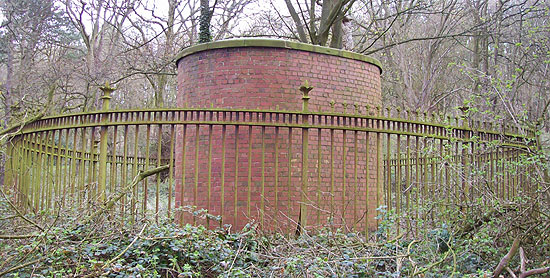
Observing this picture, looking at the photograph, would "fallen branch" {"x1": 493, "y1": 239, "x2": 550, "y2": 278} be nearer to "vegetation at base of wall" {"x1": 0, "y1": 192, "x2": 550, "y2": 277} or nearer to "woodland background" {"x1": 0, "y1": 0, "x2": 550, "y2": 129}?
"vegetation at base of wall" {"x1": 0, "y1": 192, "x2": 550, "y2": 277}

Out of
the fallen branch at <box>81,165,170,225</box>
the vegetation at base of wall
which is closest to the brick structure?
the fallen branch at <box>81,165,170,225</box>

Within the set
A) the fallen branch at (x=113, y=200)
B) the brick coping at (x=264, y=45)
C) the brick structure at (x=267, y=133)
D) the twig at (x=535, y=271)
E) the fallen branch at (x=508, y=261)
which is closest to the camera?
the twig at (x=535, y=271)

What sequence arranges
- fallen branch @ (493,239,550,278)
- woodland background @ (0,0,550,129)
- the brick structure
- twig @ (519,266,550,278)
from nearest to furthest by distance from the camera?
twig @ (519,266,550,278)
fallen branch @ (493,239,550,278)
the brick structure
woodland background @ (0,0,550,129)

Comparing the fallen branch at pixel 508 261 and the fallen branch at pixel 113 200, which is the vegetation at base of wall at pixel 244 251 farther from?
the fallen branch at pixel 508 261

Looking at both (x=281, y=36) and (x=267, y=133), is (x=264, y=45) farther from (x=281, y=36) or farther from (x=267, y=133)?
(x=281, y=36)

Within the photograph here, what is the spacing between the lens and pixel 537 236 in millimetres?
4586

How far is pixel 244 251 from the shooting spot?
4.90 metres

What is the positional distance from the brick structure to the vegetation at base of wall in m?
1.74

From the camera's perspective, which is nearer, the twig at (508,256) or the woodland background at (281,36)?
the twig at (508,256)

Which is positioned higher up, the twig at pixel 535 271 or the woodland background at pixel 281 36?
the woodland background at pixel 281 36

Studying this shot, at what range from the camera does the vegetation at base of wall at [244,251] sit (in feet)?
13.9

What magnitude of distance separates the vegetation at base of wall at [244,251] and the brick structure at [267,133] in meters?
1.74

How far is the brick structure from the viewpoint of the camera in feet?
22.5

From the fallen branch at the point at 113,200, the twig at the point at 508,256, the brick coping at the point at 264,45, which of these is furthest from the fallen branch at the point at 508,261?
the brick coping at the point at 264,45
